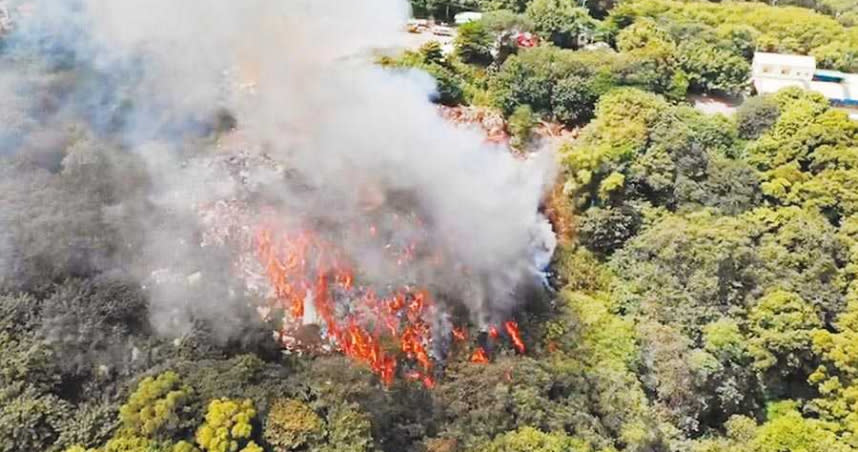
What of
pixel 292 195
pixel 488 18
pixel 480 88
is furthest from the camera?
pixel 488 18

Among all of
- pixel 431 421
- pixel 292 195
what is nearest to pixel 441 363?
pixel 431 421

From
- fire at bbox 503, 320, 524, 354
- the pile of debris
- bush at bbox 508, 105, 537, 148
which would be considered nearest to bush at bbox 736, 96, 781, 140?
bush at bbox 508, 105, 537, 148

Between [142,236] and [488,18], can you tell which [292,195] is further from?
[488,18]

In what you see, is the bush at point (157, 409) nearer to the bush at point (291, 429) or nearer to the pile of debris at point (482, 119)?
the bush at point (291, 429)


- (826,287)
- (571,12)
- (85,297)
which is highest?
(571,12)

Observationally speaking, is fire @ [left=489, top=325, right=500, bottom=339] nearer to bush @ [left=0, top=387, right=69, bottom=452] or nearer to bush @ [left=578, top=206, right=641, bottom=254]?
bush @ [left=578, top=206, right=641, bottom=254]

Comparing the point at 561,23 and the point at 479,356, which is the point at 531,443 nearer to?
the point at 479,356
